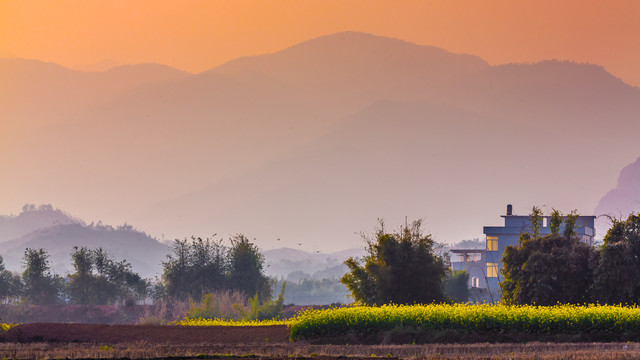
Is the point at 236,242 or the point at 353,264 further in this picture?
the point at 236,242

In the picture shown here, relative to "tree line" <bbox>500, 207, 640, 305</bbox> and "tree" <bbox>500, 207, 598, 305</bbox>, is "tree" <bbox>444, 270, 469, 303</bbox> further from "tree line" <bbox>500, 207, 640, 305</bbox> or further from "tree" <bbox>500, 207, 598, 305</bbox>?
"tree" <bbox>500, 207, 598, 305</bbox>

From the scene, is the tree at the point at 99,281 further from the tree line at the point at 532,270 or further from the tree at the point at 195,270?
the tree line at the point at 532,270

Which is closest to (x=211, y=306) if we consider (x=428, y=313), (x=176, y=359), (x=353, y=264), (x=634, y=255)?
(x=353, y=264)

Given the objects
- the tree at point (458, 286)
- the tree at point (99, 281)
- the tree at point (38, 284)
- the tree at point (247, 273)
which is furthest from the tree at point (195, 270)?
the tree at point (458, 286)

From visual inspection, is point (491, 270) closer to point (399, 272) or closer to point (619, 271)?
point (399, 272)

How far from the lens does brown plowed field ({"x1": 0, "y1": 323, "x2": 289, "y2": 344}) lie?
37.8 metres

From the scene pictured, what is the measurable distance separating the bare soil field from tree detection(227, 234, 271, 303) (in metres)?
38.4

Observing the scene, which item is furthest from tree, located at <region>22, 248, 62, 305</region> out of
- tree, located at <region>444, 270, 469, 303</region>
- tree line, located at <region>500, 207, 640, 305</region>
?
tree line, located at <region>500, 207, 640, 305</region>

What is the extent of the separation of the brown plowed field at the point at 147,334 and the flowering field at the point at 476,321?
1.66 m

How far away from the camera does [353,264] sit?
50062 mm

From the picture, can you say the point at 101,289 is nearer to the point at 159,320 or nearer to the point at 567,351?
the point at 159,320

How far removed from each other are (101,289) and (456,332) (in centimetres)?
5717

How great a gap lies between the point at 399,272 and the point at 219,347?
59.9ft

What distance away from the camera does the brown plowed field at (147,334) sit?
3775 cm
